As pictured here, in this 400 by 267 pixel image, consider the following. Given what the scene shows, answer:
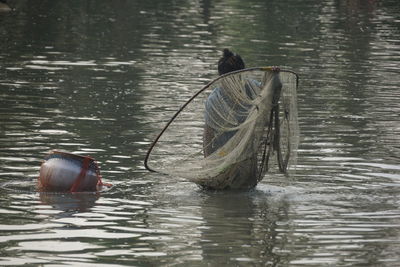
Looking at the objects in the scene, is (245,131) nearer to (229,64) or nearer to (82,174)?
(229,64)

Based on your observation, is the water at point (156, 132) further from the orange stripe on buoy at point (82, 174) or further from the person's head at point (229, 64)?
the person's head at point (229, 64)

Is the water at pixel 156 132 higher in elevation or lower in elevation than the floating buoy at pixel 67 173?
lower

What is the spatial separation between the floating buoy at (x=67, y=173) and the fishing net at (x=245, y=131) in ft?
1.91

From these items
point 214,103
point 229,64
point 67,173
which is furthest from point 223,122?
point 67,173

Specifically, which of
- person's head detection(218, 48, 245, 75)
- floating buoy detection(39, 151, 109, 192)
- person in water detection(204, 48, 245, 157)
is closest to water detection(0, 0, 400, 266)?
floating buoy detection(39, 151, 109, 192)

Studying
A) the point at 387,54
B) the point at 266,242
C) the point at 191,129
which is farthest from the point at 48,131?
the point at 387,54

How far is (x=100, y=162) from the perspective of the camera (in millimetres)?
13516

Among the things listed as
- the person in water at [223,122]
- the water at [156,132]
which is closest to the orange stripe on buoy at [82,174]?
the water at [156,132]

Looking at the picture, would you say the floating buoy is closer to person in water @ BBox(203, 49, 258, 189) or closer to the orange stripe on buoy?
the orange stripe on buoy

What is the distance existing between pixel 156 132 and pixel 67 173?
4065mm

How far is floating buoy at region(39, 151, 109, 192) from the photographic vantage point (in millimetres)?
11719

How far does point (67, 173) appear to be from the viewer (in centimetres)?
1175

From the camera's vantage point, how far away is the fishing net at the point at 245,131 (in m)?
11.6

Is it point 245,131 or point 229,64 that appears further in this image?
point 229,64
